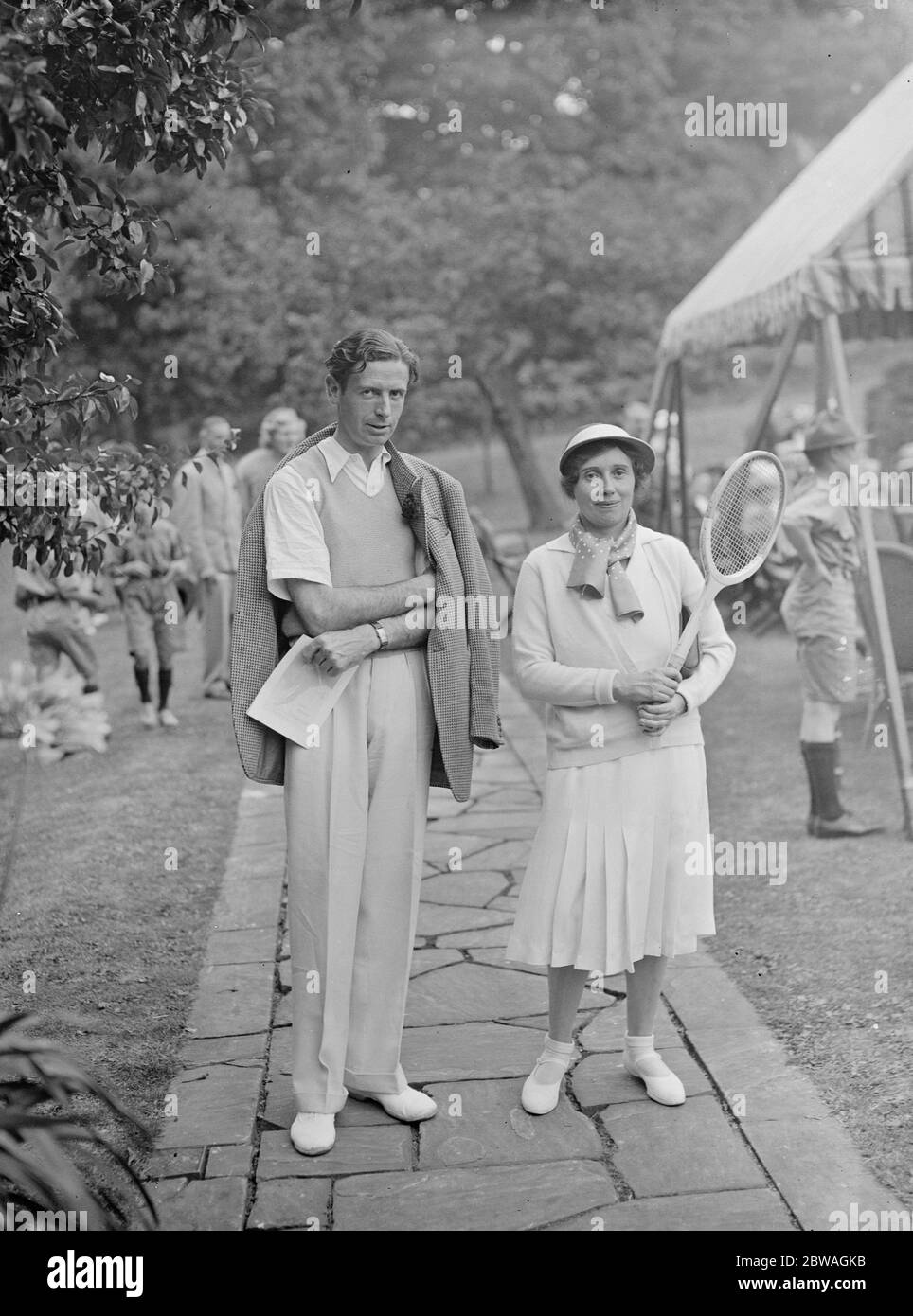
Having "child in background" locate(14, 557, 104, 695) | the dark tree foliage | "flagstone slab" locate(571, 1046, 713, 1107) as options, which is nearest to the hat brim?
the dark tree foliage

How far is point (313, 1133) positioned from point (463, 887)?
86.2 inches

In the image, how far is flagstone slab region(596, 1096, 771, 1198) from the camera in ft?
9.92

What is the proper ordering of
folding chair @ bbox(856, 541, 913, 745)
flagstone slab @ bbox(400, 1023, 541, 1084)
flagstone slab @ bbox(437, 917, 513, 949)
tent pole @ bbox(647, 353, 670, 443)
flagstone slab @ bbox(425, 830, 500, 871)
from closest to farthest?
flagstone slab @ bbox(400, 1023, 541, 1084) < flagstone slab @ bbox(437, 917, 513, 949) < flagstone slab @ bbox(425, 830, 500, 871) < folding chair @ bbox(856, 541, 913, 745) < tent pole @ bbox(647, 353, 670, 443)

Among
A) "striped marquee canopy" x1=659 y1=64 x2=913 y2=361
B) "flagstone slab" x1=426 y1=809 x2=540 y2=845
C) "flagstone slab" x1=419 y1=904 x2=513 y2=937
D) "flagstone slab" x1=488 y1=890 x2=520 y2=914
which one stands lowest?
"flagstone slab" x1=419 y1=904 x2=513 y2=937

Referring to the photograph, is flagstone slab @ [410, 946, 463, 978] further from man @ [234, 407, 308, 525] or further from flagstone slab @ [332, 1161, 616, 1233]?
man @ [234, 407, 308, 525]

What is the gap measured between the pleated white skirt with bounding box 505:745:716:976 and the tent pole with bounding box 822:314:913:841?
7.98 feet

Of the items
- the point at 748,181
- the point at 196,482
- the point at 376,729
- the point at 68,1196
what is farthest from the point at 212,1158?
the point at 748,181

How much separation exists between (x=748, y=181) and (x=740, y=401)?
5674 mm

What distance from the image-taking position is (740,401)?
93.3ft

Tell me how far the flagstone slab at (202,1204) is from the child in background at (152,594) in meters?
5.10

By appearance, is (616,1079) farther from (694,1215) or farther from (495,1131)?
(694,1215)

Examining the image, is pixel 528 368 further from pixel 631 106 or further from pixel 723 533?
pixel 723 533

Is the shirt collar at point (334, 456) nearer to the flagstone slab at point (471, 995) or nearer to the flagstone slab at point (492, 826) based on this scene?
the flagstone slab at point (471, 995)

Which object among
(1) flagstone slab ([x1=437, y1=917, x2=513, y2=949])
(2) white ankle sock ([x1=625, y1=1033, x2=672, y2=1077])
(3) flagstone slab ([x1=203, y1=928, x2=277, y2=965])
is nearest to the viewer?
(2) white ankle sock ([x1=625, y1=1033, x2=672, y2=1077])
